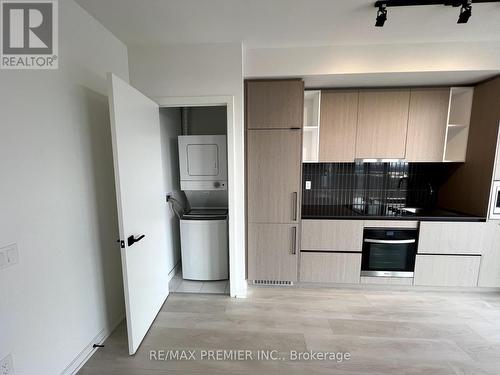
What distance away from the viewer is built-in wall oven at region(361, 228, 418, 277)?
2191 mm

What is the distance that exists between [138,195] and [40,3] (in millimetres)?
1266

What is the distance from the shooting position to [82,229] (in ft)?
4.74

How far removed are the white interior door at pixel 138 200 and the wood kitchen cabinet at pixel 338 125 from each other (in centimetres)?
179

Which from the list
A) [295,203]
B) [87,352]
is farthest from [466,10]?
→ [87,352]

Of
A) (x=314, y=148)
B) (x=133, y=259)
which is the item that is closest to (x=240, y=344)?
(x=133, y=259)

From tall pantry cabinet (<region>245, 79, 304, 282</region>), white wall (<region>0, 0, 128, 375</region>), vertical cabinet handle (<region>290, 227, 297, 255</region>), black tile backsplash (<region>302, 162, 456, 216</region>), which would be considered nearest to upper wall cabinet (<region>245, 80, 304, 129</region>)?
tall pantry cabinet (<region>245, 79, 304, 282</region>)

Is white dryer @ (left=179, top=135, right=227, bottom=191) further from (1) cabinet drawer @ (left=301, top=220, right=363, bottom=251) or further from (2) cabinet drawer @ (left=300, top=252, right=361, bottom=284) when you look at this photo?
(2) cabinet drawer @ (left=300, top=252, right=361, bottom=284)

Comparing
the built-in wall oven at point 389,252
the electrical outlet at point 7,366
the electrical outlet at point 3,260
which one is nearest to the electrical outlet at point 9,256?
the electrical outlet at point 3,260

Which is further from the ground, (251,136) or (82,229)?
(251,136)

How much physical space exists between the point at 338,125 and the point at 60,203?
256 cm

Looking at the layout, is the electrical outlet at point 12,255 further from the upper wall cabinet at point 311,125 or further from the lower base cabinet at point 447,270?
the lower base cabinet at point 447,270

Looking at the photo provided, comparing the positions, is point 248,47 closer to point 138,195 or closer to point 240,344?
point 138,195

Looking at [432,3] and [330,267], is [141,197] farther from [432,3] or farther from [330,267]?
[432,3]

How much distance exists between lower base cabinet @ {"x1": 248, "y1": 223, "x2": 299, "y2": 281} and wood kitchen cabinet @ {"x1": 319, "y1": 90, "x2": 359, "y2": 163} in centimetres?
96
